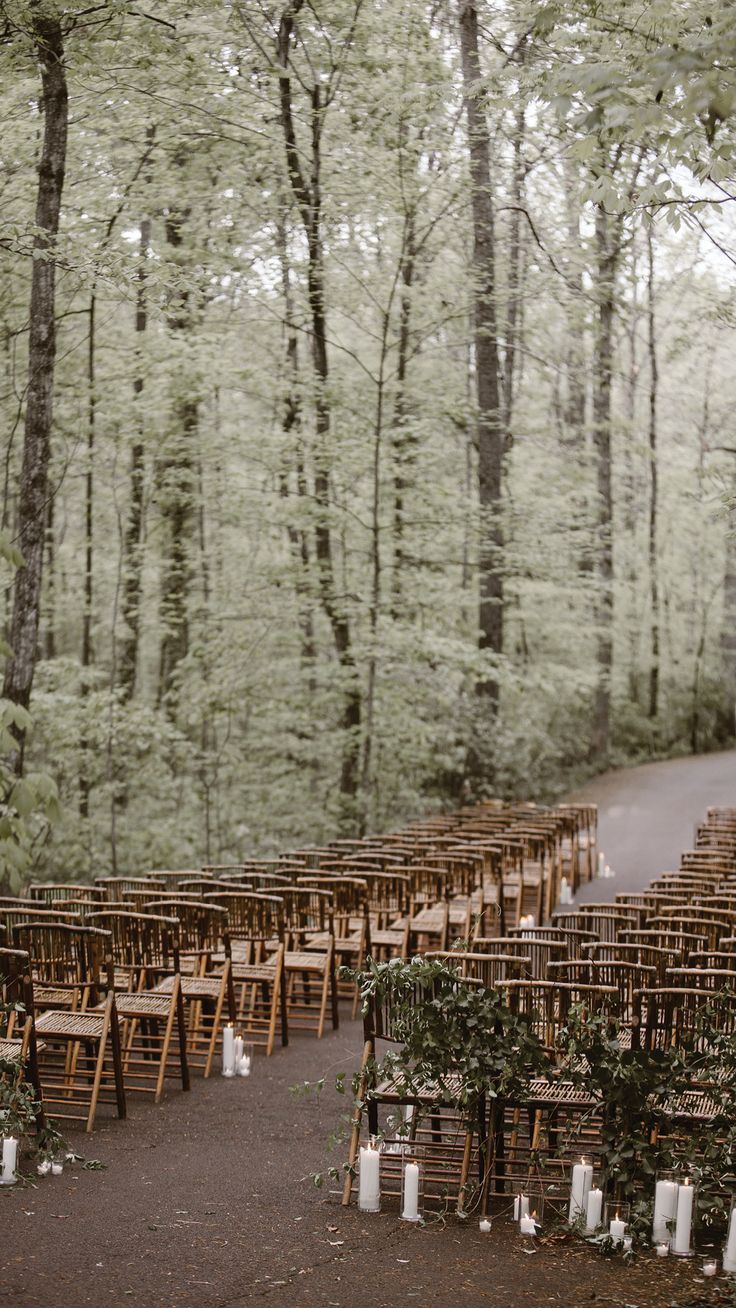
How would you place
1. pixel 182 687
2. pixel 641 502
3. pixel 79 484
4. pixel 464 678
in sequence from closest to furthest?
pixel 182 687
pixel 464 678
pixel 79 484
pixel 641 502

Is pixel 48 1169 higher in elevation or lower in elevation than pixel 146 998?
lower

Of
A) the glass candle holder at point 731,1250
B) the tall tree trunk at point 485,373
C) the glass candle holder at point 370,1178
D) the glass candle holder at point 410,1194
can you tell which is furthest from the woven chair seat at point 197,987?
the tall tree trunk at point 485,373

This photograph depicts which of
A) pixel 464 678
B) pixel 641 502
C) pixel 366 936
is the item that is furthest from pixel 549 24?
pixel 641 502

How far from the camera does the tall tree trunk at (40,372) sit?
10.8 m

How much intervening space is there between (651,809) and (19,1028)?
20577 mm

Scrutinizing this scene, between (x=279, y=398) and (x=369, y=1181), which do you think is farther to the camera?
(x=279, y=398)

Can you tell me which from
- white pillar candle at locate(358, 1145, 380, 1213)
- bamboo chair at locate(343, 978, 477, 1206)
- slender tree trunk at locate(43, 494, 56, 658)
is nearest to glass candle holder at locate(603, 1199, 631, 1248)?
bamboo chair at locate(343, 978, 477, 1206)

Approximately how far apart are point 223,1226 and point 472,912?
5888 millimetres

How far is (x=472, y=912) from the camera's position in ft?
36.3

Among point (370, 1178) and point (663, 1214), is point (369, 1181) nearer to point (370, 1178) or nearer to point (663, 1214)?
point (370, 1178)

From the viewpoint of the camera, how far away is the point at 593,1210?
530 centimetres

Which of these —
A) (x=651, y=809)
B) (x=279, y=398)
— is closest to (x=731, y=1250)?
(x=279, y=398)

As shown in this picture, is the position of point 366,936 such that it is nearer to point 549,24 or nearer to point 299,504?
point 549,24

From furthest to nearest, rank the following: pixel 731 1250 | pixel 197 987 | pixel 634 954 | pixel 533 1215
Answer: pixel 197 987 < pixel 634 954 < pixel 533 1215 < pixel 731 1250
